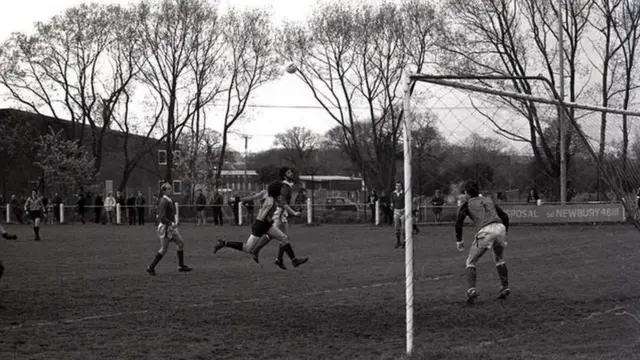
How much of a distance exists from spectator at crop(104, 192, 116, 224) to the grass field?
21.9 m

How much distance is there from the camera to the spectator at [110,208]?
42.1m

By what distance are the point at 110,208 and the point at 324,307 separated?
3315 centimetres

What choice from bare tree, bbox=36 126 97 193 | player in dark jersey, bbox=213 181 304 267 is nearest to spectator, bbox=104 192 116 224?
bare tree, bbox=36 126 97 193

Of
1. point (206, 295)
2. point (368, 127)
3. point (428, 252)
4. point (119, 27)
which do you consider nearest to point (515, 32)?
point (368, 127)

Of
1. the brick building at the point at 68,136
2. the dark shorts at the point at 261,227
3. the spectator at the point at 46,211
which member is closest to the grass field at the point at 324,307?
the dark shorts at the point at 261,227

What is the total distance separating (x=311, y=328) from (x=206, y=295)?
3.57 metres

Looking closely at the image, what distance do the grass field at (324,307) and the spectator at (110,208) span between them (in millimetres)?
21925

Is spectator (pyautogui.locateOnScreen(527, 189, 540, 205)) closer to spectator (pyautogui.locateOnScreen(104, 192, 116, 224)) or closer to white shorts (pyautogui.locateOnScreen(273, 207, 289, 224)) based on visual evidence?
white shorts (pyautogui.locateOnScreen(273, 207, 289, 224))

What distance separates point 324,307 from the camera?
1100 centimetres

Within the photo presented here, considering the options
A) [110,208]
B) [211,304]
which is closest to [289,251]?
[211,304]

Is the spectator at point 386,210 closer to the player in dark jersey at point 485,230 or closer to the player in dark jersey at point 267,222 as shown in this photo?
the player in dark jersey at point 267,222

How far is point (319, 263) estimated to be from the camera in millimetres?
18125

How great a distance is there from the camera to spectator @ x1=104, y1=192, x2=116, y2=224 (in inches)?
1656

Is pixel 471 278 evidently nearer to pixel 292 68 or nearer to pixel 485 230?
pixel 485 230
